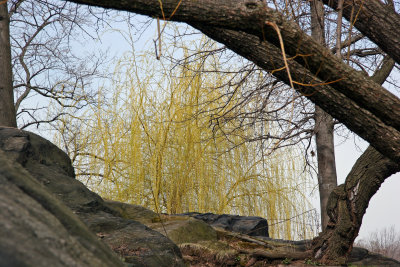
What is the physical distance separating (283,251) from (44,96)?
7872mm

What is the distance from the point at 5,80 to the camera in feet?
20.7

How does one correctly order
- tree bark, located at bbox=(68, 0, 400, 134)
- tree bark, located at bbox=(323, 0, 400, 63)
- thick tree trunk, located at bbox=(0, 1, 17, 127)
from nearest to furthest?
tree bark, located at bbox=(68, 0, 400, 134), tree bark, located at bbox=(323, 0, 400, 63), thick tree trunk, located at bbox=(0, 1, 17, 127)

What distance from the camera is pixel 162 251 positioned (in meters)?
3.31

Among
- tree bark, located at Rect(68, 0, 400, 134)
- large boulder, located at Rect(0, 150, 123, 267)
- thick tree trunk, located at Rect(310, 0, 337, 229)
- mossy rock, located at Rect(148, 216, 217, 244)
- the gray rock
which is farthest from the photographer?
thick tree trunk, located at Rect(310, 0, 337, 229)

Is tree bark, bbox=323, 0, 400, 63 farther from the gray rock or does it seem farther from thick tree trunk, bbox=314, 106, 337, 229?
the gray rock

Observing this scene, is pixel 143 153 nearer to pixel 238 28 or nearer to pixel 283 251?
pixel 283 251

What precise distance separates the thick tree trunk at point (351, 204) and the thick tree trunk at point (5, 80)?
5.01 metres

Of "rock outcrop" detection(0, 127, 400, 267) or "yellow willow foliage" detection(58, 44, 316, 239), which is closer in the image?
"rock outcrop" detection(0, 127, 400, 267)

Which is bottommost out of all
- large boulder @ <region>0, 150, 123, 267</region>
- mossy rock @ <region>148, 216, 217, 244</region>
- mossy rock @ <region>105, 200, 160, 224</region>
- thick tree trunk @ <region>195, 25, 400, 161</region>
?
large boulder @ <region>0, 150, 123, 267</region>

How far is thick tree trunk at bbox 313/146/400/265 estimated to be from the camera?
4543 mm

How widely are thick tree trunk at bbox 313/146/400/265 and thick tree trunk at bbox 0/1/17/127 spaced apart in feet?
16.4

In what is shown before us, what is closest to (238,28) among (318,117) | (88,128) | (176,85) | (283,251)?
(283,251)

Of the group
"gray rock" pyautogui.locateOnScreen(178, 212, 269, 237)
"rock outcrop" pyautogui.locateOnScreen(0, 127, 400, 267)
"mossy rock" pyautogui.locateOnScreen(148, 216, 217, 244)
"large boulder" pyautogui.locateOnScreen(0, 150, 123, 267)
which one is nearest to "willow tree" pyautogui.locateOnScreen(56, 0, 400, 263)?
"rock outcrop" pyautogui.locateOnScreen(0, 127, 400, 267)

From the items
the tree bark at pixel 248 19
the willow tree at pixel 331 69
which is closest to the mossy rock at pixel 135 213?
the willow tree at pixel 331 69
